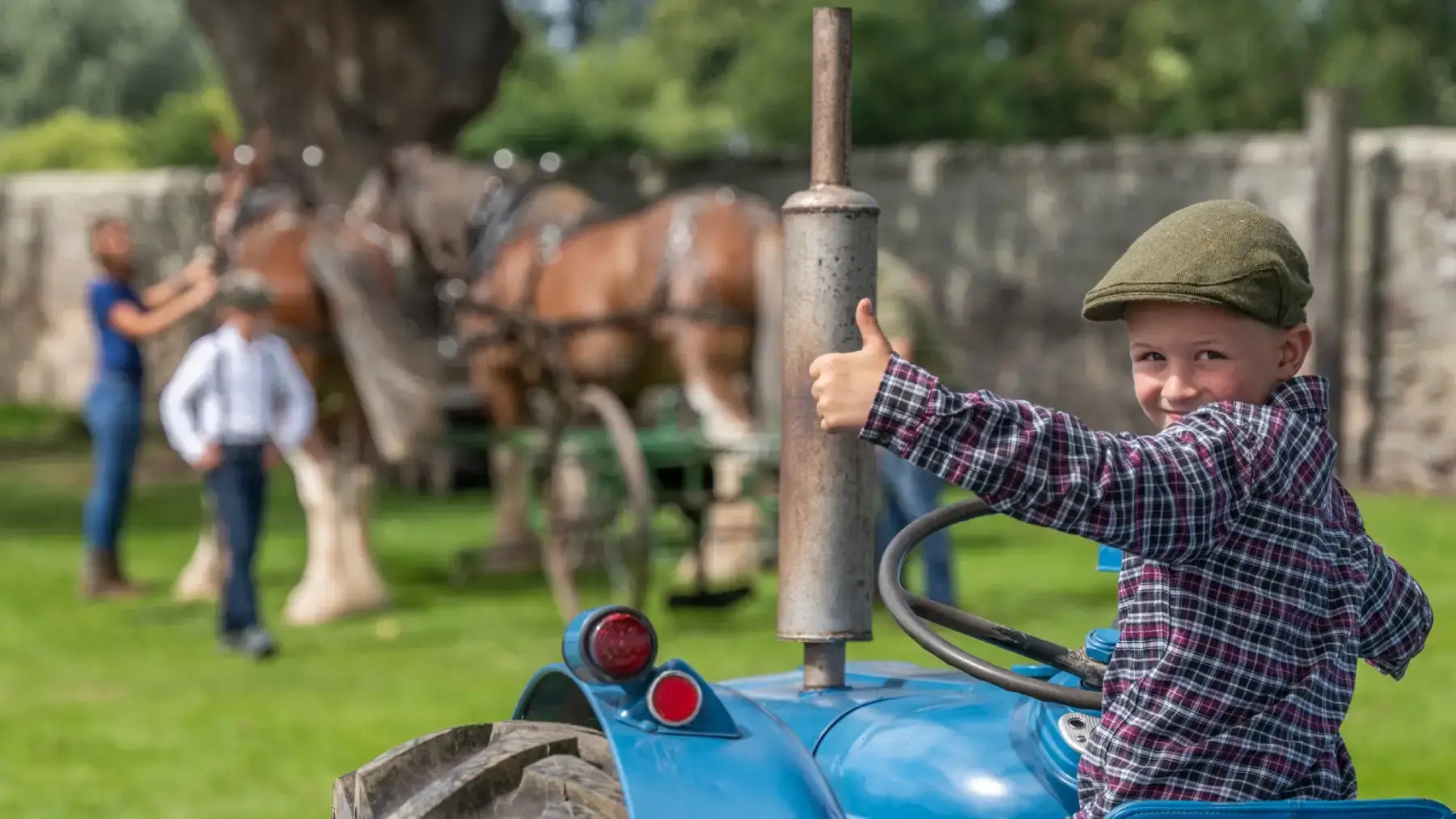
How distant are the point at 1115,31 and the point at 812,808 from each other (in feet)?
81.2

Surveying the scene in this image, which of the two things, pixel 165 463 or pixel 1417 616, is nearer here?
pixel 1417 616

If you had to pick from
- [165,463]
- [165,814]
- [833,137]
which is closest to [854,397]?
[833,137]

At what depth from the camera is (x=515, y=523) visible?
11.3 meters

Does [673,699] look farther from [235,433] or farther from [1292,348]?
[235,433]

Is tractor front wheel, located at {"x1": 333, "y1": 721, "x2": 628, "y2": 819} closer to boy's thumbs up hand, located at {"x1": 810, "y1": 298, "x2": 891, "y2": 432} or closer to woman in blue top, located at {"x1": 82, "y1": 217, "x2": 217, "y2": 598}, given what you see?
boy's thumbs up hand, located at {"x1": 810, "y1": 298, "x2": 891, "y2": 432}

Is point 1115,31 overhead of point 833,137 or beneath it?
overhead

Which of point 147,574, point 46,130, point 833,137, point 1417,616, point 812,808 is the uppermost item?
point 46,130

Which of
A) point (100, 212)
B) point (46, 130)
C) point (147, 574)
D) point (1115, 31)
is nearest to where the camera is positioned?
point (147, 574)

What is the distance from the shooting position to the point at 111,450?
10430 millimetres

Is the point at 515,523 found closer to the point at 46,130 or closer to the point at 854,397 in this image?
the point at 854,397

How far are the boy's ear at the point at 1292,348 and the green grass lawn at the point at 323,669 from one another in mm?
3377

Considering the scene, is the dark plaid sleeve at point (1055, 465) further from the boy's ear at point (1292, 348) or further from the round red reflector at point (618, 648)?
the round red reflector at point (618, 648)

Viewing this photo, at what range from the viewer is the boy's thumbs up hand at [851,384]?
7.59 feet

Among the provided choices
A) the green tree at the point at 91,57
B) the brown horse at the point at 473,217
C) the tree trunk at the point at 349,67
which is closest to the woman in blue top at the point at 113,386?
the brown horse at the point at 473,217
